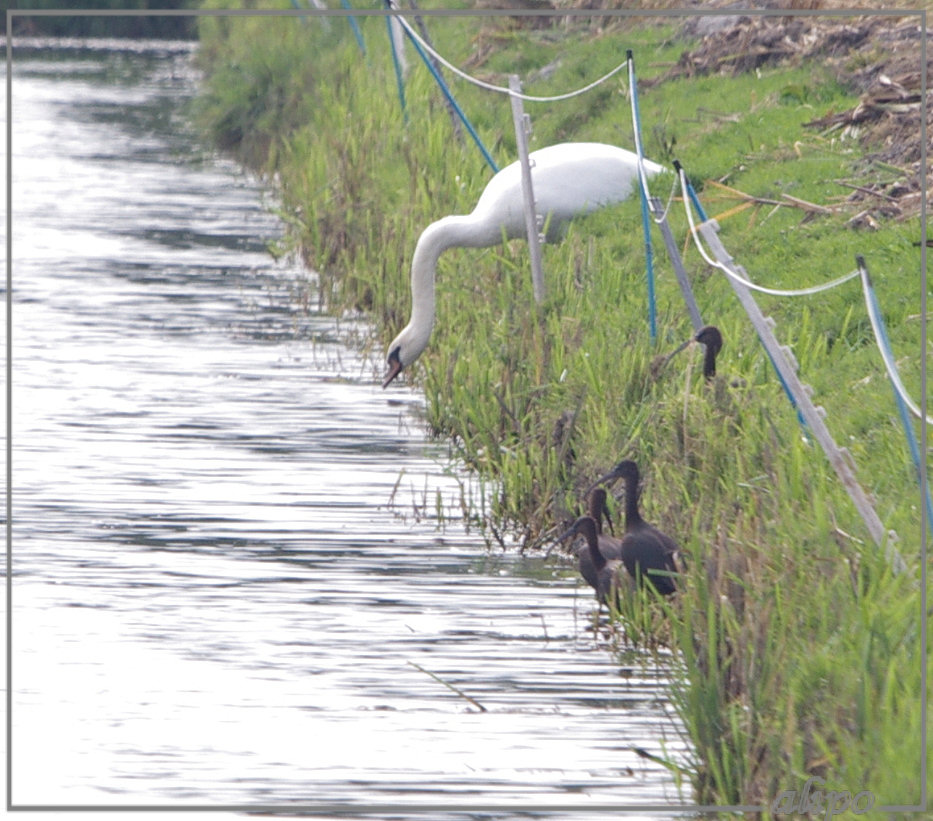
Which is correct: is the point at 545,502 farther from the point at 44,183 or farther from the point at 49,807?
the point at 44,183

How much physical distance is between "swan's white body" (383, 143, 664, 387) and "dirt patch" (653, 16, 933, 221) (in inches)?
55.8

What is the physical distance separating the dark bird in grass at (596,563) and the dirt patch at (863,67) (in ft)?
12.5

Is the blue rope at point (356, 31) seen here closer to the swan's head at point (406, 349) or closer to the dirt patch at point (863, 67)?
the dirt patch at point (863, 67)

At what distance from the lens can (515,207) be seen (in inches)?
515

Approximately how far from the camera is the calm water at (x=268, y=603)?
7055 millimetres

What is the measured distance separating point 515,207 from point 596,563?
457 centimetres

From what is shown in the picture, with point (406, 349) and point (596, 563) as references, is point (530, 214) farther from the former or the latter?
point (596, 563)

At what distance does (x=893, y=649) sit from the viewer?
6246mm

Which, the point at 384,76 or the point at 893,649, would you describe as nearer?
the point at 893,649

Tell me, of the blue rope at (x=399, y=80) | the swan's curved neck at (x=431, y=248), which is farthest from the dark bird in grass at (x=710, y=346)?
the blue rope at (x=399, y=80)

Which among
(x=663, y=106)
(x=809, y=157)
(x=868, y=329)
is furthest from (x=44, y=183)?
(x=868, y=329)

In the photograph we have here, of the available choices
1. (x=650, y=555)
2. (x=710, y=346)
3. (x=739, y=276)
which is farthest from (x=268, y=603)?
(x=739, y=276)

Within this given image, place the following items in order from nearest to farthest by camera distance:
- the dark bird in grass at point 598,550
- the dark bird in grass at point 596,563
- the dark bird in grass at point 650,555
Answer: the dark bird in grass at point 650,555 < the dark bird in grass at point 596,563 < the dark bird in grass at point 598,550

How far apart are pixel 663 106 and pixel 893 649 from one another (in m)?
10.9
